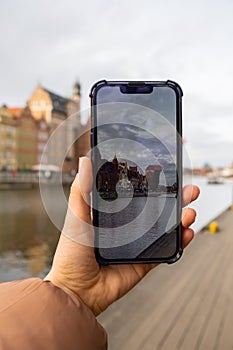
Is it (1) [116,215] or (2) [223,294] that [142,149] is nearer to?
(1) [116,215]

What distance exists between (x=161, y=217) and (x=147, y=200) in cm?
4

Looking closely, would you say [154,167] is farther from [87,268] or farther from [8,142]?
[8,142]

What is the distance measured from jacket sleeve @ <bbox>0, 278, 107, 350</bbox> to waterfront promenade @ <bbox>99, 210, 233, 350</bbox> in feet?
3.61

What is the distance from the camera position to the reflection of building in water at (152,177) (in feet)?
1.67

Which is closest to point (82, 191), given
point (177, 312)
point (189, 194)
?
point (189, 194)

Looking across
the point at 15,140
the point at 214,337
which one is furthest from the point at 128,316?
the point at 15,140

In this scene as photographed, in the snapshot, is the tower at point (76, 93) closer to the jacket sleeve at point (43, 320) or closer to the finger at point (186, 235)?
the finger at point (186, 235)

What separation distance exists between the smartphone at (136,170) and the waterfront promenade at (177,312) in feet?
3.43

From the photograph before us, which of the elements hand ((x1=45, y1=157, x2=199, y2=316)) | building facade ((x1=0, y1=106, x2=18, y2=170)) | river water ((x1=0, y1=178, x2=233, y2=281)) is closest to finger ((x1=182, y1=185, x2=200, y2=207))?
hand ((x1=45, y1=157, x2=199, y2=316))

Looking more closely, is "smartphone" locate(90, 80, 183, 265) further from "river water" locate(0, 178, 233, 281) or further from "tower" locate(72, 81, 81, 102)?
"tower" locate(72, 81, 81, 102)

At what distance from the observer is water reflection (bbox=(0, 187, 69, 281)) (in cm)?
605

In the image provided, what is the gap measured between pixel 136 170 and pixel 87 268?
0.14 m

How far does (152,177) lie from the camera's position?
51 cm

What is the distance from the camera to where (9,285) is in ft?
1.40
